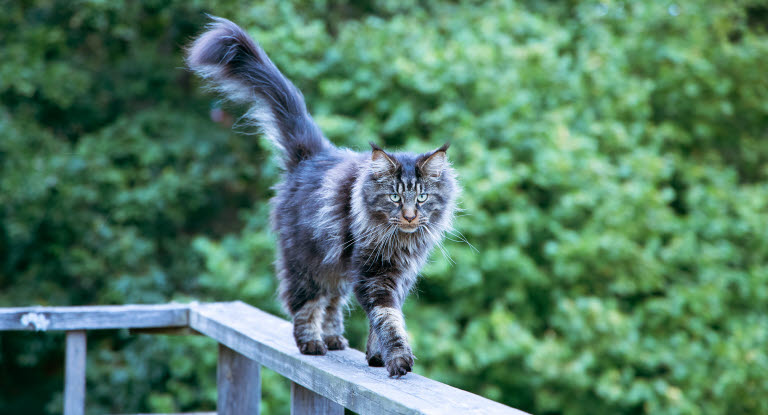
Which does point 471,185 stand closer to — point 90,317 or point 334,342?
point 334,342

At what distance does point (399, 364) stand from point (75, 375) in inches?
57.7

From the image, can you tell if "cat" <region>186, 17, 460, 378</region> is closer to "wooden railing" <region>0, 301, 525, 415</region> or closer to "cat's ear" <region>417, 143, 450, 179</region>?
"cat's ear" <region>417, 143, 450, 179</region>

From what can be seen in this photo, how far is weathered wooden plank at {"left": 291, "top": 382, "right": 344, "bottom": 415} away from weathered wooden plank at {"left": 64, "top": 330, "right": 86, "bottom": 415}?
3.31 ft

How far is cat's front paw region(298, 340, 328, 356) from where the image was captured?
1998 millimetres

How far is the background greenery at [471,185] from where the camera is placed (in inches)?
186

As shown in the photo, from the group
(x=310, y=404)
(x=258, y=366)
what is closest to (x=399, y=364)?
(x=310, y=404)

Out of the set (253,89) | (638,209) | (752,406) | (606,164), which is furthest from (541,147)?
(253,89)

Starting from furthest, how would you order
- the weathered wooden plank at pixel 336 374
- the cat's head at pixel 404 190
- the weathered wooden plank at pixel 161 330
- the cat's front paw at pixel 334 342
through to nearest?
the weathered wooden plank at pixel 161 330 < the cat's front paw at pixel 334 342 < the cat's head at pixel 404 190 < the weathered wooden plank at pixel 336 374

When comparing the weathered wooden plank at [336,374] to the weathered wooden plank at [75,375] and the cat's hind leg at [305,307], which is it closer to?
the cat's hind leg at [305,307]

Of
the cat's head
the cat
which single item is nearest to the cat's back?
the cat

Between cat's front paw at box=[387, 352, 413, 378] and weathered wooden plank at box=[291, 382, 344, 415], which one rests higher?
cat's front paw at box=[387, 352, 413, 378]

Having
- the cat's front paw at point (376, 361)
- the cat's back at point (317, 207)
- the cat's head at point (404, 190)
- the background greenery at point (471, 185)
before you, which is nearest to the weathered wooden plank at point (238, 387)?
the cat's back at point (317, 207)

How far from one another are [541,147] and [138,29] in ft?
12.8

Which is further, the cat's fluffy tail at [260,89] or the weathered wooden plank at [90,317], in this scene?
the weathered wooden plank at [90,317]
